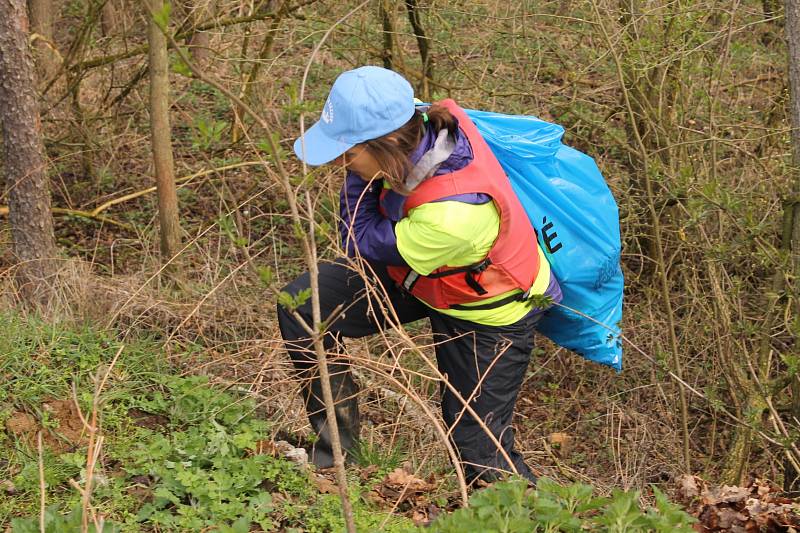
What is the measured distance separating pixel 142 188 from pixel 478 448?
14.1ft

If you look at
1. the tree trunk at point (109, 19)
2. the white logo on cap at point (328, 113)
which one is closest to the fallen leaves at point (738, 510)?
the white logo on cap at point (328, 113)

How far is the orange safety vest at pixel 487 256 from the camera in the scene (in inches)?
115

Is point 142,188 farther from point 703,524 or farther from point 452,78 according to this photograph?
point 703,524

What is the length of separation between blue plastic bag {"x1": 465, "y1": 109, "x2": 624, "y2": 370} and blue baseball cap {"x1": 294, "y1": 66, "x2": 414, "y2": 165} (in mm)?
500

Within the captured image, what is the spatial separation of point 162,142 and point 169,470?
2333 mm

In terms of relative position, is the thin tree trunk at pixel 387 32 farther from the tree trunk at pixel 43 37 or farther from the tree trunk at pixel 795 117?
the tree trunk at pixel 795 117

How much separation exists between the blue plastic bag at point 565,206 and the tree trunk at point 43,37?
154 inches

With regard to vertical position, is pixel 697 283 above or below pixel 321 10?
below

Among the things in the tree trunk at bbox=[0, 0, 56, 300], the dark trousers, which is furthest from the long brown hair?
the tree trunk at bbox=[0, 0, 56, 300]

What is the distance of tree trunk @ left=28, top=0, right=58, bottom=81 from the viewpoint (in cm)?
618

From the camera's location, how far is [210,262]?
545 centimetres

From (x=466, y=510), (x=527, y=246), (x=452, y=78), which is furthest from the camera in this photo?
(x=452, y=78)

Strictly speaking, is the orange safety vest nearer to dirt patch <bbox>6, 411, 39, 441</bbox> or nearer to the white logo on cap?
the white logo on cap

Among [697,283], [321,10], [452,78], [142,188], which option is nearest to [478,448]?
[697,283]
